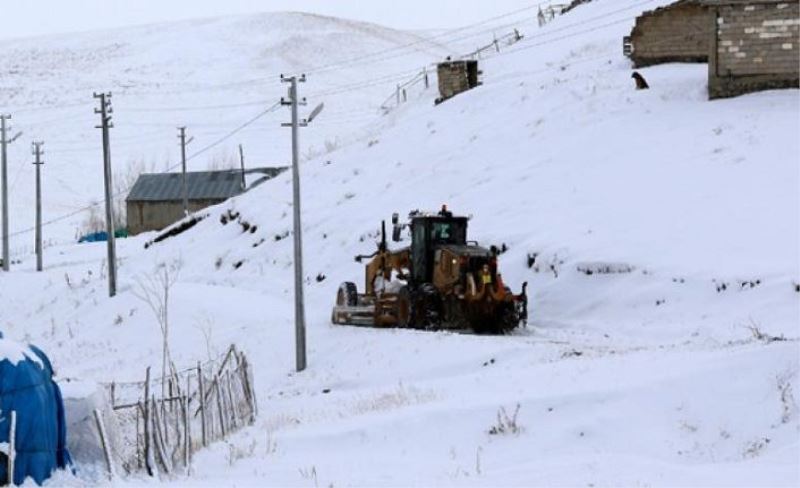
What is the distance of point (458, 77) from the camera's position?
197 ft

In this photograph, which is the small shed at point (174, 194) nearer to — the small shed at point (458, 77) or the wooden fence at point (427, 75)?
the wooden fence at point (427, 75)

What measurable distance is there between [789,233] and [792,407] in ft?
50.8

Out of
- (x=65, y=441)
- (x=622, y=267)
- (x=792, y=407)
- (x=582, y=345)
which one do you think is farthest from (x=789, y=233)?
(x=65, y=441)

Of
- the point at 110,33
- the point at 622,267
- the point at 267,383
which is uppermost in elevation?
the point at 110,33

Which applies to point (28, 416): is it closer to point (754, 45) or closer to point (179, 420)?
point (179, 420)

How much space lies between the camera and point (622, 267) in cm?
3025

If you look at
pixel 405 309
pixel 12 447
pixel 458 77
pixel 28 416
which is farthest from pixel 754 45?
pixel 12 447

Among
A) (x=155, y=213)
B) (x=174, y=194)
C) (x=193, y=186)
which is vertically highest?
(x=193, y=186)

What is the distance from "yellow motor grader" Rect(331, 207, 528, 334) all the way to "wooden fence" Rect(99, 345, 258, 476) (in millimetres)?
7123

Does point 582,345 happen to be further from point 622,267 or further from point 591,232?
point 591,232

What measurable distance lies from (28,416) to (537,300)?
19.2 meters

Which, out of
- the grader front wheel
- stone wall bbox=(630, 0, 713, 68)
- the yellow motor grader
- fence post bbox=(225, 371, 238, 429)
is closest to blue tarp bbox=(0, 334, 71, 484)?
fence post bbox=(225, 371, 238, 429)

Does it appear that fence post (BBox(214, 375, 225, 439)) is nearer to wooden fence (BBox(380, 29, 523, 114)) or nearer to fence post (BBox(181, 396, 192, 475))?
fence post (BBox(181, 396, 192, 475))

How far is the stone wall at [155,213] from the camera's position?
281ft
